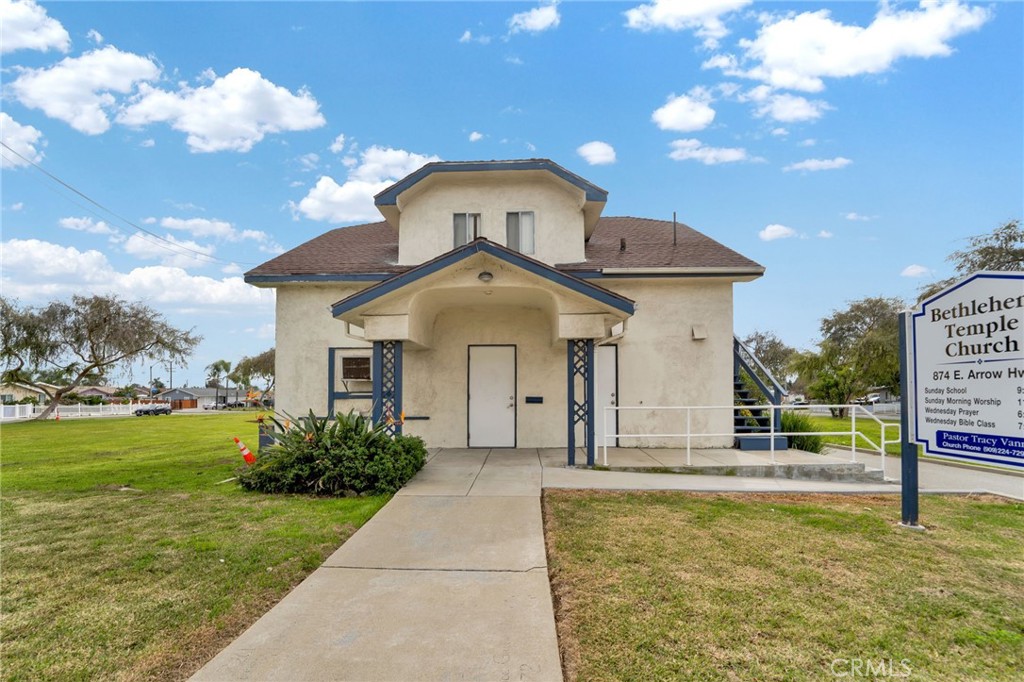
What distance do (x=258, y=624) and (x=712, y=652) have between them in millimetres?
3103

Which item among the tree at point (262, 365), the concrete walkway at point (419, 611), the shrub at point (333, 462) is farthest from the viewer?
the tree at point (262, 365)

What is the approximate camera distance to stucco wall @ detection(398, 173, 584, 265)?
12.4 m

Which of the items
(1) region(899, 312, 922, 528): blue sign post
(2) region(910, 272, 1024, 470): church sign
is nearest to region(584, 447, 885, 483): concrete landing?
(1) region(899, 312, 922, 528): blue sign post

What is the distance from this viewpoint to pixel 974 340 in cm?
527

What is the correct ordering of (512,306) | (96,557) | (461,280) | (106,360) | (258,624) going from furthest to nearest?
1. (106,360)
2. (512,306)
3. (461,280)
4. (96,557)
5. (258,624)

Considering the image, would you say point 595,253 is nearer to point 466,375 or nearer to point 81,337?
point 466,375

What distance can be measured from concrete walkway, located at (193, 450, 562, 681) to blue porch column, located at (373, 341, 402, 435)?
303 cm

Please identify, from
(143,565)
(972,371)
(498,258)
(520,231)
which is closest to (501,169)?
(520,231)

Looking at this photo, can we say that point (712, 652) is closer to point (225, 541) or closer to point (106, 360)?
point (225, 541)

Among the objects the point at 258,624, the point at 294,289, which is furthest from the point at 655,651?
the point at 294,289

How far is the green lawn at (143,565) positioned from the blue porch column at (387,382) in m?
2.19

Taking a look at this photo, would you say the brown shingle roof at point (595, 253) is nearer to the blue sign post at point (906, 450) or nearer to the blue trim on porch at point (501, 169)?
the blue trim on porch at point (501, 169)

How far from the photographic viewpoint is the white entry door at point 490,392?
39.8 feet

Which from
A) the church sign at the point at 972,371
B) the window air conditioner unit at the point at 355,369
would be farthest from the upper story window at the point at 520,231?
the church sign at the point at 972,371
